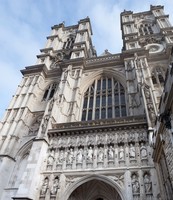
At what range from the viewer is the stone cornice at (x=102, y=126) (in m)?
11.4

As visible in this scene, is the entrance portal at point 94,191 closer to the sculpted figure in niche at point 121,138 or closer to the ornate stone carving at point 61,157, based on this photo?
the ornate stone carving at point 61,157

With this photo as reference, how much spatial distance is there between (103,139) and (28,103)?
8.92m

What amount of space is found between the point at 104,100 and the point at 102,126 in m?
5.58

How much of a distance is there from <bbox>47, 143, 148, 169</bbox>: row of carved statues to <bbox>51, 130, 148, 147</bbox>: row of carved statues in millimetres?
276

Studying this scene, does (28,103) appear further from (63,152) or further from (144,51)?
(144,51)

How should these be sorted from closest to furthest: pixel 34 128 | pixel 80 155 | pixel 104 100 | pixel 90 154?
pixel 90 154 → pixel 80 155 → pixel 34 128 → pixel 104 100

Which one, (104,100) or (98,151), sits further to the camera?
(104,100)

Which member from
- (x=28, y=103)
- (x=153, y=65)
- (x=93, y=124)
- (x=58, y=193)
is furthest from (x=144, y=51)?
(x=58, y=193)

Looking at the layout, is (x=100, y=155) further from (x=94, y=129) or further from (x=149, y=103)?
(x=149, y=103)

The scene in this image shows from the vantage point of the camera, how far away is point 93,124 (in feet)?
40.3

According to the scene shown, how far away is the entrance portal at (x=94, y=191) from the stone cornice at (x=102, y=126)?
3.08 metres

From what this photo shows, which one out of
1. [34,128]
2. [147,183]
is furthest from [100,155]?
[34,128]

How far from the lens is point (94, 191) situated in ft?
34.3

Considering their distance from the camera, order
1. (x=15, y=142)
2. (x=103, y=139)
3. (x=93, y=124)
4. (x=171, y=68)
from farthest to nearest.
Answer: (x=15, y=142)
(x=93, y=124)
(x=103, y=139)
(x=171, y=68)
